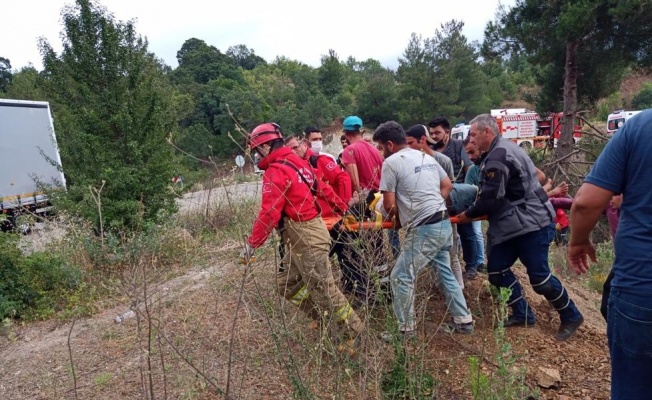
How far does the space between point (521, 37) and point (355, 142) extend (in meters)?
A: 7.96

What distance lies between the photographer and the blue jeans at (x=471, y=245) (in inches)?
181

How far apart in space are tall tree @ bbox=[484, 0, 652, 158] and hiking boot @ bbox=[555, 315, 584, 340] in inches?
280

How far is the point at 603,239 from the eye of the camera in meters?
9.19

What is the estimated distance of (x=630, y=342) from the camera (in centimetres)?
181

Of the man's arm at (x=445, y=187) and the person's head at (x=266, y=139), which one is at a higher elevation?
the person's head at (x=266, y=139)

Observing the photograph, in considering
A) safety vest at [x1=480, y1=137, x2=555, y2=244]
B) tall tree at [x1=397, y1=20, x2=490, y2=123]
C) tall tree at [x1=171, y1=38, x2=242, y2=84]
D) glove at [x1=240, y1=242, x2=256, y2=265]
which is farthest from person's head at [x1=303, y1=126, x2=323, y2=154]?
tall tree at [x1=171, y1=38, x2=242, y2=84]

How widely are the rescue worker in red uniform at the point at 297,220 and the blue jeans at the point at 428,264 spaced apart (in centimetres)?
35

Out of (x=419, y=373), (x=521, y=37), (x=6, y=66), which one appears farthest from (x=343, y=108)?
(x=419, y=373)

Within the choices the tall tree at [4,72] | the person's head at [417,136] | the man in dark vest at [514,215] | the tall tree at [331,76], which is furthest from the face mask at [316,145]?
the tall tree at [331,76]

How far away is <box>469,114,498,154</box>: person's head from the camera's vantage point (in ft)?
11.0

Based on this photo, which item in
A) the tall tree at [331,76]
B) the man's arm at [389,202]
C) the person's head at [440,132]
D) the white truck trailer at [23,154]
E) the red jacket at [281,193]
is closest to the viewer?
the red jacket at [281,193]

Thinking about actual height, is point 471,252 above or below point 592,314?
above

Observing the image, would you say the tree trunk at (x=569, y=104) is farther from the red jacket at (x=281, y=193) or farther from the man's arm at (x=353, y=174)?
the red jacket at (x=281, y=193)

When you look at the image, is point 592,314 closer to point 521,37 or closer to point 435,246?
point 435,246
